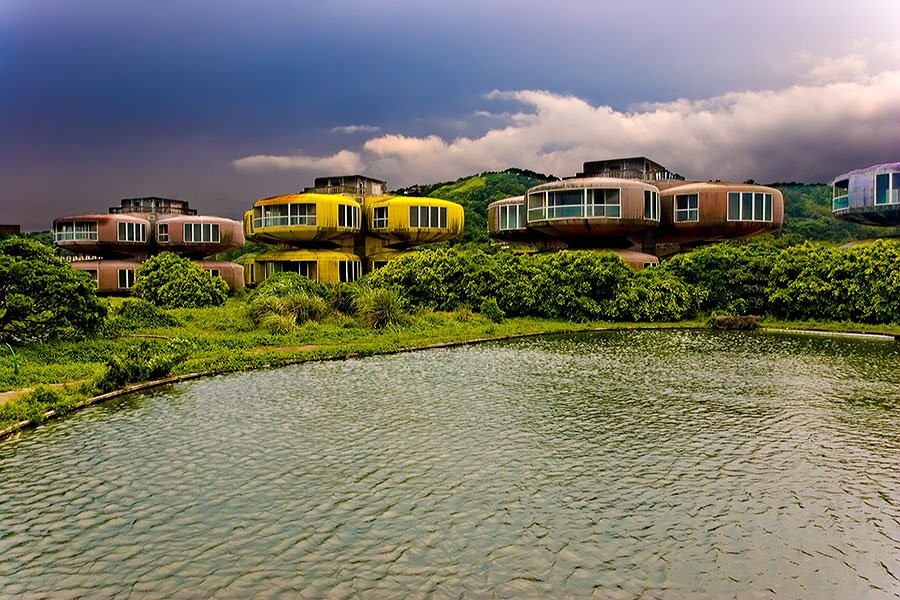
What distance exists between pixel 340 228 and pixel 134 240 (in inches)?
557

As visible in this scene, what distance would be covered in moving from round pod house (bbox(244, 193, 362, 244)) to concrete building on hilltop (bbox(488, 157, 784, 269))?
10392 mm

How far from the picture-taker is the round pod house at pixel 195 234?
44.3 meters

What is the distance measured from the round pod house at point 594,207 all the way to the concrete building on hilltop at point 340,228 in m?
8.98

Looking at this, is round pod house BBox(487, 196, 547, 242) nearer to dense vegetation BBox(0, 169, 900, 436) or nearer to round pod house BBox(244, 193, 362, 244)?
dense vegetation BBox(0, 169, 900, 436)

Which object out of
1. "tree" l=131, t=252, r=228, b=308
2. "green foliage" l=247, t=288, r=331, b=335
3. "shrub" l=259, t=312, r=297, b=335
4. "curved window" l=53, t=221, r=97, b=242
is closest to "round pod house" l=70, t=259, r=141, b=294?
"curved window" l=53, t=221, r=97, b=242

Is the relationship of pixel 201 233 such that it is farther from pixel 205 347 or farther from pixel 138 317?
pixel 205 347

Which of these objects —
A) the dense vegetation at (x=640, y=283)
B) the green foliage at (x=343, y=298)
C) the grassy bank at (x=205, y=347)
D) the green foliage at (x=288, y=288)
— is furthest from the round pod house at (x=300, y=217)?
the green foliage at (x=343, y=298)

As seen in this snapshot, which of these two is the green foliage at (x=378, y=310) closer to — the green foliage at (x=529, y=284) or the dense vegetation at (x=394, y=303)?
the dense vegetation at (x=394, y=303)

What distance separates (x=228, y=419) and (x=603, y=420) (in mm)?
6872

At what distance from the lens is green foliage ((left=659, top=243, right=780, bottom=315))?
103 ft

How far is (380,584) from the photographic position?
6.50 m

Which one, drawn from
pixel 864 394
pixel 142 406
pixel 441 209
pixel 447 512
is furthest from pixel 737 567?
pixel 441 209

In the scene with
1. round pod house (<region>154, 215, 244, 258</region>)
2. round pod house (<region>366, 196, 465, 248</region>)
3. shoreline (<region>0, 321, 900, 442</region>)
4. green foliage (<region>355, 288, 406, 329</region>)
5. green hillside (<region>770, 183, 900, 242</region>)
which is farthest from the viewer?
green hillside (<region>770, 183, 900, 242</region>)

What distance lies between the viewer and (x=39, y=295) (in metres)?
18.5
